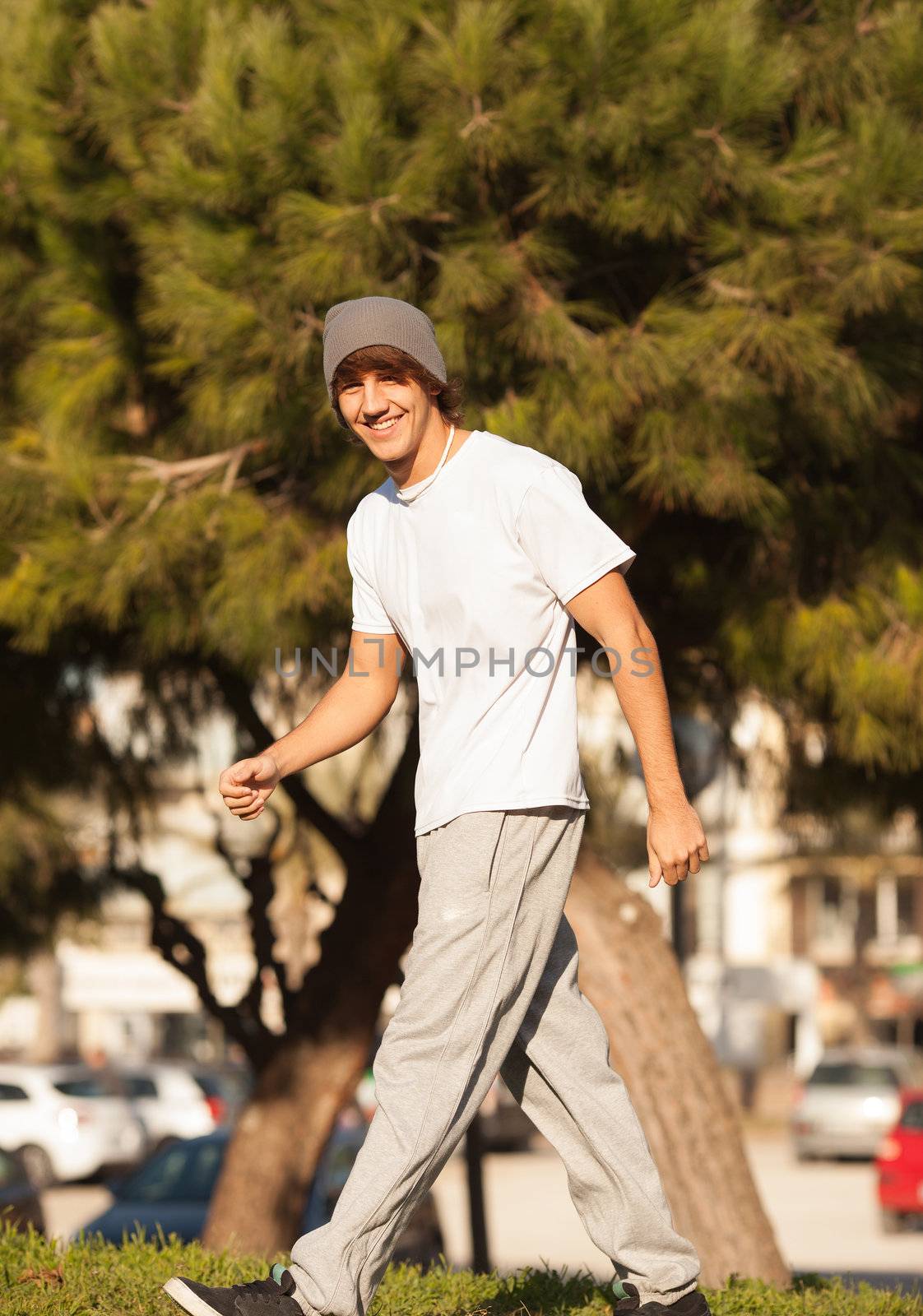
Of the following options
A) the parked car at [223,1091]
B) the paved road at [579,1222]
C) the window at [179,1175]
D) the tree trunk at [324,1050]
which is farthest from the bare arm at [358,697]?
the parked car at [223,1091]

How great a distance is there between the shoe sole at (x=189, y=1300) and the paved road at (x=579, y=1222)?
291 inches

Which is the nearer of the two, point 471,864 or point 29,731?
point 471,864

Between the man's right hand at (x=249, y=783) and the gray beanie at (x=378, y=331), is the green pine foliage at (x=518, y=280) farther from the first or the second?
the man's right hand at (x=249, y=783)

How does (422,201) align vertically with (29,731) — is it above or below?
above

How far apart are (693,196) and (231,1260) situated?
3471 millimetres

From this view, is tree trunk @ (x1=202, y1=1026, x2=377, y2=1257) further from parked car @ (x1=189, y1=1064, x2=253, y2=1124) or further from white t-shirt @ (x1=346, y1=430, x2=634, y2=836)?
parked car @ (x1=189, y1=1064, x2=253, y2=1124)

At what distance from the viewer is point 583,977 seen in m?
7.30

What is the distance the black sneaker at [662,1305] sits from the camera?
3145 mm

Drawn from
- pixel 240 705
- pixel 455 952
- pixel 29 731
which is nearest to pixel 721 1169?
pixel 240 705

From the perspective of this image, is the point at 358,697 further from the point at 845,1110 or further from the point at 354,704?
the point at 845,1110

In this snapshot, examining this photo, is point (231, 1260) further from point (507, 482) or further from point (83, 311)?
point (83, 311)

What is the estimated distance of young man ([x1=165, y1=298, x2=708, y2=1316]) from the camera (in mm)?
3004

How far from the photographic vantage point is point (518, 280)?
5664 mm

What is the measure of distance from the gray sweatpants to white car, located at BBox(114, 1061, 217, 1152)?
2419 cm
